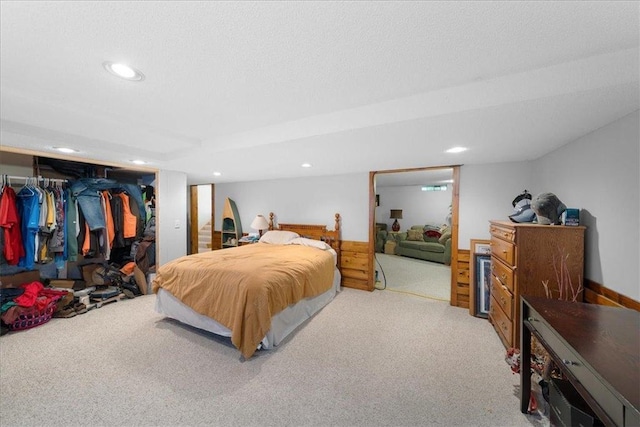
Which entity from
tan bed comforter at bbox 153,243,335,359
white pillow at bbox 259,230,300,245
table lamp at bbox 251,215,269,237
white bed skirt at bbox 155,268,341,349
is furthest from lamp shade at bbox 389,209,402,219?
white bed skirt at bbox 155,268,341,349

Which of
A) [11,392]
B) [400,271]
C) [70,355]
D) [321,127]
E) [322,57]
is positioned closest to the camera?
[322,57]

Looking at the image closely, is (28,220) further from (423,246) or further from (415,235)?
(415,235)

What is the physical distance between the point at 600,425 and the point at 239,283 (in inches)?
97.0

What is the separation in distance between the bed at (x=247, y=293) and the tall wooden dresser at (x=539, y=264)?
78.3 inches

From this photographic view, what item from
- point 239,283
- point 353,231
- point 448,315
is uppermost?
point 353,231

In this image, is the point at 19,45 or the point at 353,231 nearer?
the point at 19,45

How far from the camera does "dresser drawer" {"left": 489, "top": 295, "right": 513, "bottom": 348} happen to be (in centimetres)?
214

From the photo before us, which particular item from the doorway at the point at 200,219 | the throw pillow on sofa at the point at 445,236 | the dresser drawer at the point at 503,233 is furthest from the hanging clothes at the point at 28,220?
the throw pillow on sofa at the point at 445,236

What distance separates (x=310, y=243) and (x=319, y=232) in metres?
0.44

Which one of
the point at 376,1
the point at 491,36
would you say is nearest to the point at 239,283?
the point at 376,1

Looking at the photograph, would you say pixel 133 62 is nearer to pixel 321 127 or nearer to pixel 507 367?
pixel 321 127

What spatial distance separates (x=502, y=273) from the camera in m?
2.36

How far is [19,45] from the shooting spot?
3.53ft

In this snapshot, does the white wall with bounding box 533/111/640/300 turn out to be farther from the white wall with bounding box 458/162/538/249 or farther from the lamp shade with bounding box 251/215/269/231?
the lamp shade with bounding box 251/215/269/231
